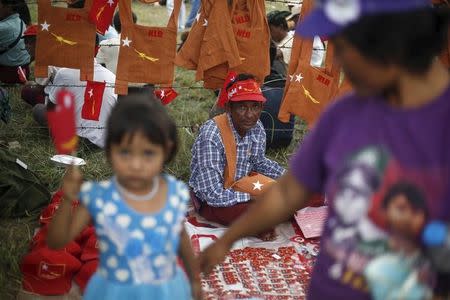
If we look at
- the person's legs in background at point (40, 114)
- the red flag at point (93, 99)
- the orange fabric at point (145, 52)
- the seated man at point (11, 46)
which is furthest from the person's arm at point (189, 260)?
the seated man at point (11, 46)

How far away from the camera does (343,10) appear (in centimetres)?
138

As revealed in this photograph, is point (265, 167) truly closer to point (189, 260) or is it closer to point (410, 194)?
point (189, 260)

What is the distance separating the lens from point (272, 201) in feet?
5.92

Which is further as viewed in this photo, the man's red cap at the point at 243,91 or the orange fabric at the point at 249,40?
the orange fabric at the point at 249,40

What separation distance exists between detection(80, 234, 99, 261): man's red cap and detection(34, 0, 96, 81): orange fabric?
1269mm

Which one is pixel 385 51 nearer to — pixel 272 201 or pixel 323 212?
pixel 272 201

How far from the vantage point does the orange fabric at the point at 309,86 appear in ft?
12.7

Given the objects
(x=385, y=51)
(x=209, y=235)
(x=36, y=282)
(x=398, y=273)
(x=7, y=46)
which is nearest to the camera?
(x=385, y=51)

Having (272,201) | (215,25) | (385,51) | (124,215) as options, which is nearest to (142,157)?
(124,215)

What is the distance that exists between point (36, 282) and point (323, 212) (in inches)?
76.8

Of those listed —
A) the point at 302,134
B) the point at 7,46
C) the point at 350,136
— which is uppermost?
the point at 350,136

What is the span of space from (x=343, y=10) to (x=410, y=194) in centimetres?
47

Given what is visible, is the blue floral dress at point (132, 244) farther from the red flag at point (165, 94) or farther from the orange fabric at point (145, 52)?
the red flag at point (165, 94)

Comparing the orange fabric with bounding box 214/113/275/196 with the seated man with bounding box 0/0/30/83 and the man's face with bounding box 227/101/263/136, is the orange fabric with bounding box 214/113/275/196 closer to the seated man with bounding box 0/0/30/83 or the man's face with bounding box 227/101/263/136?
the man's face with bounding box 227/101/263/136
